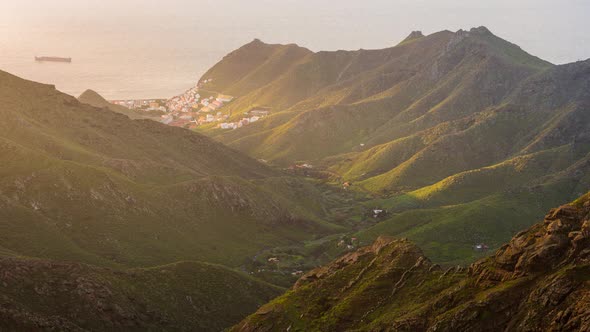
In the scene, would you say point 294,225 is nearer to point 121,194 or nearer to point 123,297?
point 121,194

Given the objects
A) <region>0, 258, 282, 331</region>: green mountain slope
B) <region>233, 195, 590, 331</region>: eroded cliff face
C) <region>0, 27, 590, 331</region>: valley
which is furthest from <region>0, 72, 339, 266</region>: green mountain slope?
<region>233, 195, 590, 331</region>: eroded cliff face

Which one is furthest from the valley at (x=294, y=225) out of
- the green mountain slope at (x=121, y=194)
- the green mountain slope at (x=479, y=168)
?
the green mountain slope at (x=479, y=168)

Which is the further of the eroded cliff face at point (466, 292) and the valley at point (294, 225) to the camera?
Result: the valley at point (294, 225)

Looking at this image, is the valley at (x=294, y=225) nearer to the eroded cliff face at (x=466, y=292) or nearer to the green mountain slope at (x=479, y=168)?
the eroded cliff face at (x=466, y=292)

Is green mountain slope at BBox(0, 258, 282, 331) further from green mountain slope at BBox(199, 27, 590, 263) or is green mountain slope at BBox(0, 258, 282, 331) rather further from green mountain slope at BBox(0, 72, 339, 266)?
green mountain slope at BBox(199, 27, 590, 263)

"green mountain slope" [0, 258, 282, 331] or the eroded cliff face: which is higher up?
the eroded cliff face

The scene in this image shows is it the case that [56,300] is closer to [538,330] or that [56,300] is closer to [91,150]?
[538,330]

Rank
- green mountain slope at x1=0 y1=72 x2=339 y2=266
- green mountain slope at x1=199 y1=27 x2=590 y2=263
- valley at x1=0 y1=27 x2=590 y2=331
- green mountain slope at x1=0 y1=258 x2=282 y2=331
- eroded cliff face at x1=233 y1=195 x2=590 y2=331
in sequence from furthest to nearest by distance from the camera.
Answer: green mountain slope at x1=199 y1=27 x2=590 y2=263, green mountain slope at x1=0 y1=72 x2=339 y2=266, green mountain slope at x1=0 y1=258 x2=282 y2=331, valley at x1=0 y1=27 x2=590 y2=331, eroded cliff face at x1=233 y1=195 x2=590 y2=331
